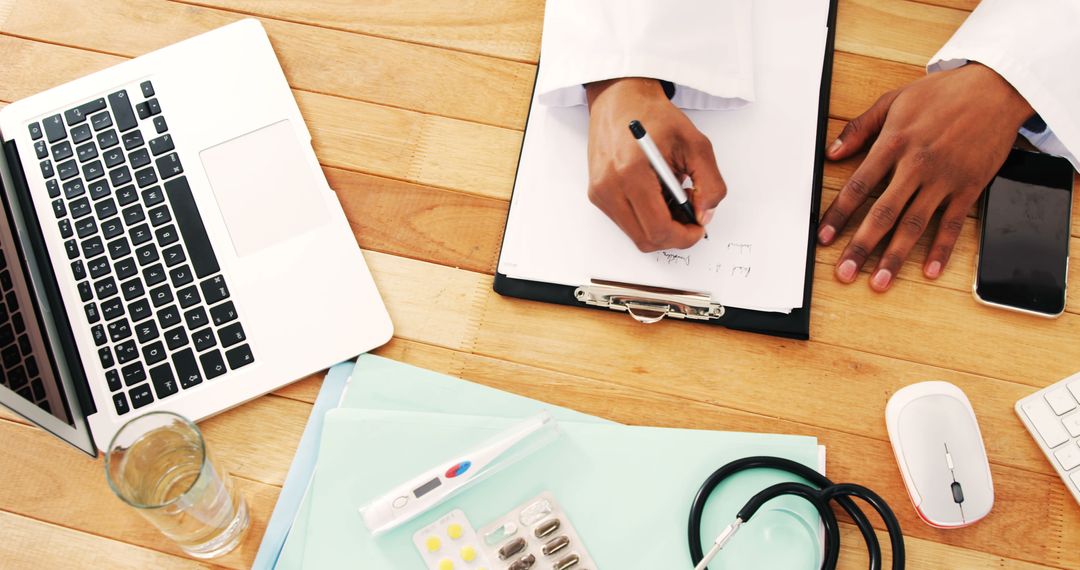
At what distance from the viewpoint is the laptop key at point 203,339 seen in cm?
71

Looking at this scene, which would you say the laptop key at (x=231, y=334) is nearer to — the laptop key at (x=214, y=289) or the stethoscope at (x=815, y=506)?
the laptop key at (x=214, y=289)

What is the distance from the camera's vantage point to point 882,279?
0.72m

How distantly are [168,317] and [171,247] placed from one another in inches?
2.9

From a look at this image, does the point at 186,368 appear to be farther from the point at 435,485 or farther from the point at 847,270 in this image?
the point at 847,270

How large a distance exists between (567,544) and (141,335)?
1.52ft

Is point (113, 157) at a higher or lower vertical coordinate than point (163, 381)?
higher

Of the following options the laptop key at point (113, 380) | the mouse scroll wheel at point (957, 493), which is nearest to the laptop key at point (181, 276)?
the laptop key at point (113, 380)

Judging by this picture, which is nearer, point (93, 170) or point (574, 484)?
point (574, 484)

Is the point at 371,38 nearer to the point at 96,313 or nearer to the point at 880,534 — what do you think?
the point at 96,313

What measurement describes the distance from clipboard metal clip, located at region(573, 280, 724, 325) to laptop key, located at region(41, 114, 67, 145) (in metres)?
0.59

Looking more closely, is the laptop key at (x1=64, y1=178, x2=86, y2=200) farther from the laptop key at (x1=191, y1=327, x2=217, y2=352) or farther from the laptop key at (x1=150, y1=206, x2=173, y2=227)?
the laptop key at (x1=191, y1=327, x2=217, y2=352)

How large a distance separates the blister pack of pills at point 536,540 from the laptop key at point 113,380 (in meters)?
0.38

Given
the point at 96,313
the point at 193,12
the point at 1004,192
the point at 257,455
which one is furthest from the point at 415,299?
the point at 1004,192

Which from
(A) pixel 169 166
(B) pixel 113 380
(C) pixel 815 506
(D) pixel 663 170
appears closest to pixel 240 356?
(B) pixel 113 380
